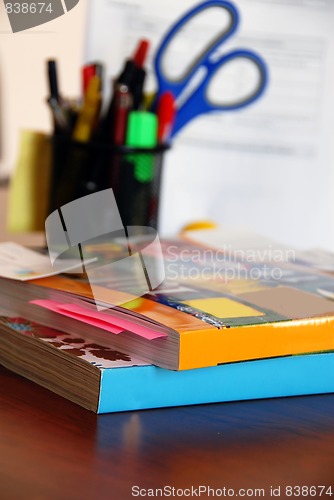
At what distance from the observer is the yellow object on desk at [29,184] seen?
948 millimetres

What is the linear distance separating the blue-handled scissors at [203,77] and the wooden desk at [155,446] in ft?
1.48

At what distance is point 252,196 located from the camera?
41.1 inches

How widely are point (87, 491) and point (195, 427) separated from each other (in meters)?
0.10

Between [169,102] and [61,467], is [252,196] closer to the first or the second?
[169,102]

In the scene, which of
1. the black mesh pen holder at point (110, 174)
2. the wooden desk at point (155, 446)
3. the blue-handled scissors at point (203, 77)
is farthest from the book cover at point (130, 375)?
the blue-handled scissors at point (203, 77)

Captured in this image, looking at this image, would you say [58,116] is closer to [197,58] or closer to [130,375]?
[197,58]

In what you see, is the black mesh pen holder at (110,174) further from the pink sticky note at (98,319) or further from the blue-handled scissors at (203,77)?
the pink sticky note at (98,319)

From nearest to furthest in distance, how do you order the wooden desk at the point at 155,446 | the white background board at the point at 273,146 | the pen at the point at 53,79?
the wooden desk at the point at 155,446
the pen at the point at 53,79
the white background board at the point at 273,146

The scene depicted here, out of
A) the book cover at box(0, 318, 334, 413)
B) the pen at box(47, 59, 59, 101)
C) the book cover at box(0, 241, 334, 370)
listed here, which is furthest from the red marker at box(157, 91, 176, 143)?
the book cover at box(0, 318, 334, 413)

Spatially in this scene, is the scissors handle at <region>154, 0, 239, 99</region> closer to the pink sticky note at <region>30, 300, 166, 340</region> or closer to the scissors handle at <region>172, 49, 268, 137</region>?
the scissors handle at <region>172, 49, 268, 137</region>

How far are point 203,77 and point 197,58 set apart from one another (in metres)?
0.03

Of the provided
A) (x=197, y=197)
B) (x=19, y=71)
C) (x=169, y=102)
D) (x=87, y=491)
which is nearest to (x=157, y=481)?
(x=87, y=491)

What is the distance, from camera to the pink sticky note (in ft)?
1.74

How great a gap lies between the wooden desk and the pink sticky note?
50 mm
